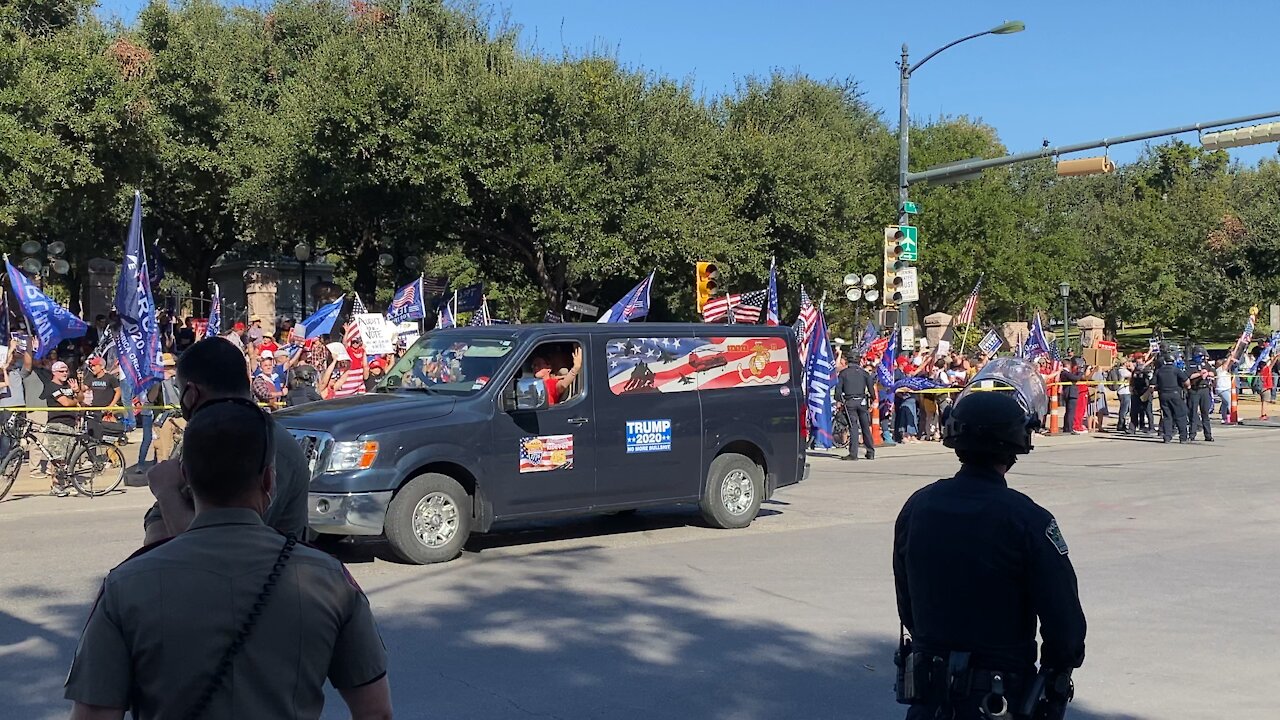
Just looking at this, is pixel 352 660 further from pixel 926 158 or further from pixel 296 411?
pixel 926 158

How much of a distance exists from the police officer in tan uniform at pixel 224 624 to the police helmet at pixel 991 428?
6.13 ft

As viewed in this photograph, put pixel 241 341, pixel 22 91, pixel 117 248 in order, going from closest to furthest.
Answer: pixel 241 341 < pixel 22 91 < pixel 117 248

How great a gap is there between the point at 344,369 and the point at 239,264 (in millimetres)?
17297

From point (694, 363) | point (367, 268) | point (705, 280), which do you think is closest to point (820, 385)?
point (705, 280)

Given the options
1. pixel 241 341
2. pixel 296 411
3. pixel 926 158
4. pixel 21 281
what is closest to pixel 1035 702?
pixel 296 411

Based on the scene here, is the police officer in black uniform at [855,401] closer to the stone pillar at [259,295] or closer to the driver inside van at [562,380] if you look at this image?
the driver inside van at [562,380]

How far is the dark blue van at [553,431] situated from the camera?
33.0 feet

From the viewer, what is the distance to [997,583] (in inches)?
139

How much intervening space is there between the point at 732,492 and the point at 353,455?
4043 mm

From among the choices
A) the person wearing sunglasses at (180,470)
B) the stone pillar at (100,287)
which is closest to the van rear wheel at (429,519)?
the person wearing sunglasses at (180,470)

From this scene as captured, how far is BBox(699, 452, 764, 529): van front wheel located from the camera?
12172 millimetres

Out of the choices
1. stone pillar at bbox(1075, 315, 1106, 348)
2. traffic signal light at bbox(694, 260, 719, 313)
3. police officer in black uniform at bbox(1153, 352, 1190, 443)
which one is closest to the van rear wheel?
traffic signal light at bbox(694, 260, 719, 313)

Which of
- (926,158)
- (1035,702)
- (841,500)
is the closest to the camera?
(1035,702)

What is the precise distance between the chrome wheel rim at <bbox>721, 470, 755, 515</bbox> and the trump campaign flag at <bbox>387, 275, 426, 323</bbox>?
11527 millimetres
